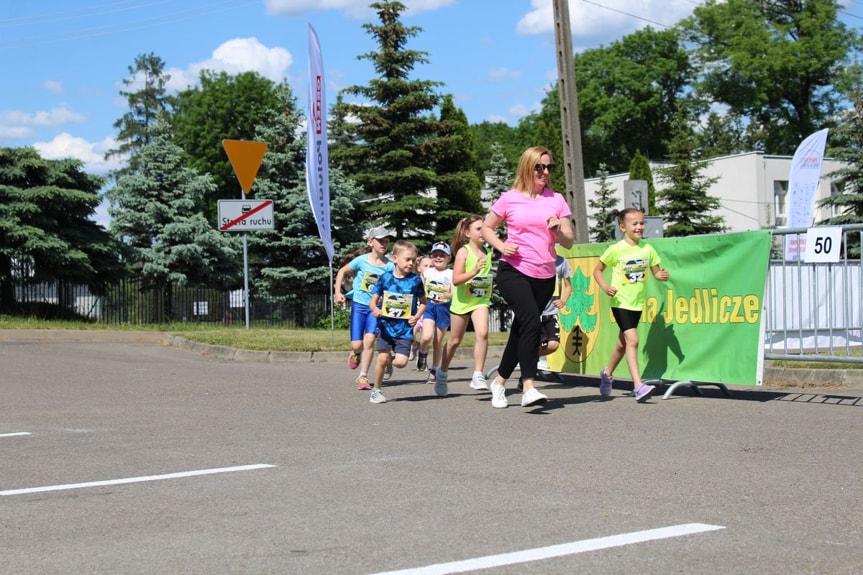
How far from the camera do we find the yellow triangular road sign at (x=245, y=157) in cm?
2116

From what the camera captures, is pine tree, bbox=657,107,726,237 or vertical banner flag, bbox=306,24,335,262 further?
pine tree, bbox=657,107,726,237

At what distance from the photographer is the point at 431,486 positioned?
227 inches

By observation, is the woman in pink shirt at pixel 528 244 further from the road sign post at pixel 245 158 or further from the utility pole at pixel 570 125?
the road sign post at pixel 245 158

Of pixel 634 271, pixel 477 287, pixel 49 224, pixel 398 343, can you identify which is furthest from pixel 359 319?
pixel 49 224

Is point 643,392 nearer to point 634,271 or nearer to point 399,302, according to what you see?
point 634,271

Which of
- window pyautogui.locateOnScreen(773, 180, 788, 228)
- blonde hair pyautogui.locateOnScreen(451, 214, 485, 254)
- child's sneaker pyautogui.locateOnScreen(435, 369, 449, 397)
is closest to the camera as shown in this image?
child's sneaker pyautogui.locateOnScreen(435, 369, 449, 397)

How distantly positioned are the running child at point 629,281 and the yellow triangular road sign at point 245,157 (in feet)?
38.0

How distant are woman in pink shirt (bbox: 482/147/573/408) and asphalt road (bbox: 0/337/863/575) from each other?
0.66m

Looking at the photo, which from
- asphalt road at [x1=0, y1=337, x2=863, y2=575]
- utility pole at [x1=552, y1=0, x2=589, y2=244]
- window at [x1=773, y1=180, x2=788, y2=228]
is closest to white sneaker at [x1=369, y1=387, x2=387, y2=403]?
asphalt road at [x1=0, y1=337, x2=863, y2=575]

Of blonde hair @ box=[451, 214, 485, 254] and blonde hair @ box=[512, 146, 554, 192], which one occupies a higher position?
blonde hair @ box=[512, 146, 554, 192]

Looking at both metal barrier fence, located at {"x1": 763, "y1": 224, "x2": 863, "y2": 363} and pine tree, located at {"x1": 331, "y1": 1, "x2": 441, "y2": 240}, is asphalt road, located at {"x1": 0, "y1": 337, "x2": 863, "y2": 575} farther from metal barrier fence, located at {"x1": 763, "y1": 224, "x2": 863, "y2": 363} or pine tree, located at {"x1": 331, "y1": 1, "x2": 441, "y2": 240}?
pine tree, located at {"x1": 331, "y1": 1, "x2": 441, "y2": 240}

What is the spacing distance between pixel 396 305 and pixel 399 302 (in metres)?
0.04

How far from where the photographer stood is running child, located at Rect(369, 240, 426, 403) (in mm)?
10820

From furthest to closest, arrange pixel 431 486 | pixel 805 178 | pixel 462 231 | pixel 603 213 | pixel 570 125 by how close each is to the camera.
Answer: pixel 603 213 → pixel 805 178 → pixel 570 125 → pixel 462 231 → pixel 431 486
